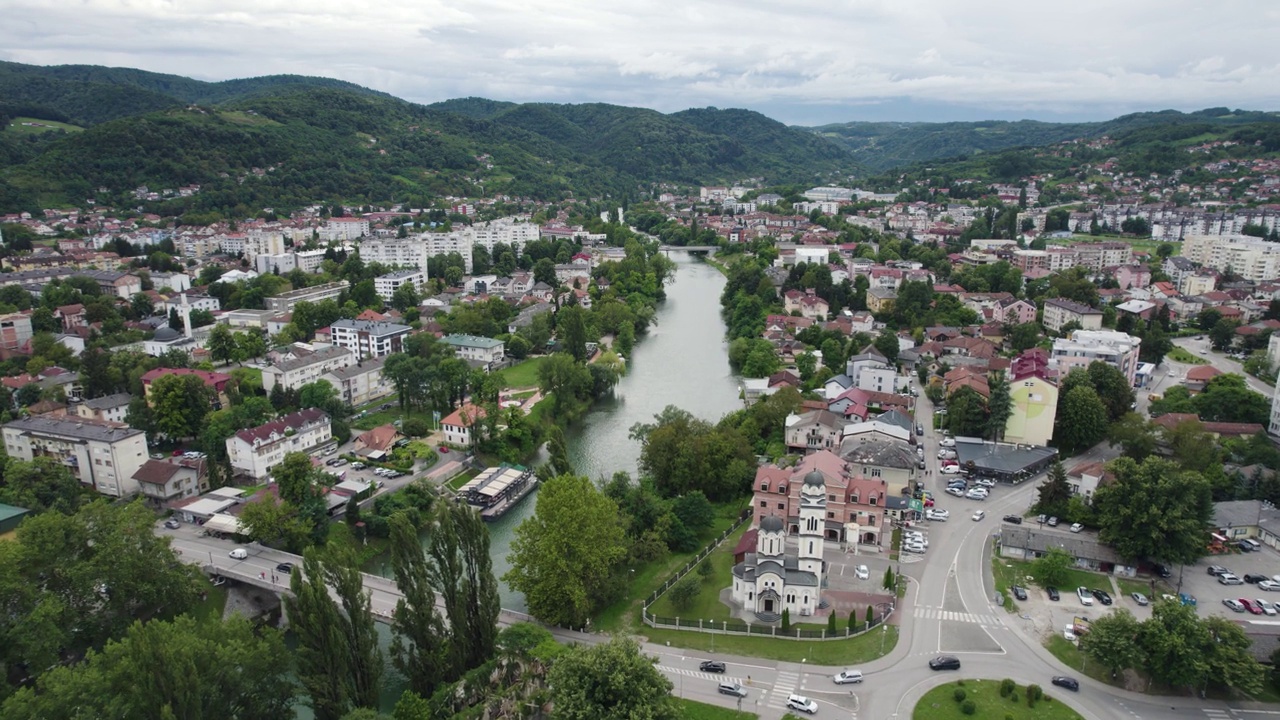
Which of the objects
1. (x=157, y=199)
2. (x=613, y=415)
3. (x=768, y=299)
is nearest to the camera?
(x=613, y=415)

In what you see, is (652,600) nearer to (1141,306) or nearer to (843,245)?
(1141,306)

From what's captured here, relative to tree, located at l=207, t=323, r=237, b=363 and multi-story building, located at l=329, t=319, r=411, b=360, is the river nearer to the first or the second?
multi-story building, located at l=329, t=319, r=411, b=360

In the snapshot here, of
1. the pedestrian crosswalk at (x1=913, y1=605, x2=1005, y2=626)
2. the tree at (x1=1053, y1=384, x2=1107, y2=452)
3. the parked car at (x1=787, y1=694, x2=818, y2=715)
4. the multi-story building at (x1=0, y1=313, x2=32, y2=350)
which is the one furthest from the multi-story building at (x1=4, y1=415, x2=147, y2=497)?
the tree at (x1=1053, y1=384, x2=1107, y2=452)

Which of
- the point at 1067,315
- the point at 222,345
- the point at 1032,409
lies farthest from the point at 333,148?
the point at 1032,409

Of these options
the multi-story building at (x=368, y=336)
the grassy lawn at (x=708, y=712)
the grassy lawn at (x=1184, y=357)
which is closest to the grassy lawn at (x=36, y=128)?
the multi-story building at (x=368, y=336)

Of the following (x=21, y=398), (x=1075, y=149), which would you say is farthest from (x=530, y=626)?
(x=1075, y=149)

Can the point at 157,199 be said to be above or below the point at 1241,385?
above

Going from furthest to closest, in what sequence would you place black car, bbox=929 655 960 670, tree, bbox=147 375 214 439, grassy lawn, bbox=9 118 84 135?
1. grassy lawn, bbox=9 118 84 135
2. tree, bbox=147 375 214 439
3. black car, bbox=929 655 960 670
